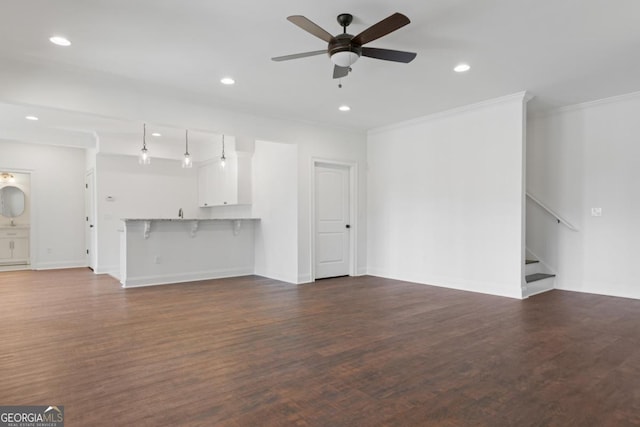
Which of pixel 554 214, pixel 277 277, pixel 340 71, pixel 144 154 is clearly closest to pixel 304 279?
pixel 277 277

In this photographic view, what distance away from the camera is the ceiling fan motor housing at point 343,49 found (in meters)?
2.91

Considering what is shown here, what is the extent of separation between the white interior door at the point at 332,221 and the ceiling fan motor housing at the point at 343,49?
3.39m

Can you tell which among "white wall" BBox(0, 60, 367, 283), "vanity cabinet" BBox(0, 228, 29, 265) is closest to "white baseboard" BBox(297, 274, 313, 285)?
"white wall" BBox(0, 60, 367, 283)

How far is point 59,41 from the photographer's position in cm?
336

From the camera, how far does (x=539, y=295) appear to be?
5117 millimetres

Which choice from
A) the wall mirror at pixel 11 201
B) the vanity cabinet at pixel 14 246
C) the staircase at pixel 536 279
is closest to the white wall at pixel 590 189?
the staircase at pixel 536 279

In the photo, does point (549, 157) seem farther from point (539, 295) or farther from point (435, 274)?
point (435, 274)

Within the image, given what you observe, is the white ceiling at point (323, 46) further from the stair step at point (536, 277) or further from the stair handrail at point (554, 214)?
the stair step at point (536, 277)

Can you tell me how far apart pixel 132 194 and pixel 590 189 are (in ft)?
26.8

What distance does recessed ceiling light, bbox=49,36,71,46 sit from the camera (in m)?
3.31

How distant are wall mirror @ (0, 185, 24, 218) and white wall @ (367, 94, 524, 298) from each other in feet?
25.7

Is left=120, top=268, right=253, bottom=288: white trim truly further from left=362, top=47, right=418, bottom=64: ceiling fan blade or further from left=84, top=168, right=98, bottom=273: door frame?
left=362, top=47, right=418, bottom=64: ceiling fan blade

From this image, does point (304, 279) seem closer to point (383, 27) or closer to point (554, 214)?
point (554, 214)

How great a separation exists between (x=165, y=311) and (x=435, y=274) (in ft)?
12.9
